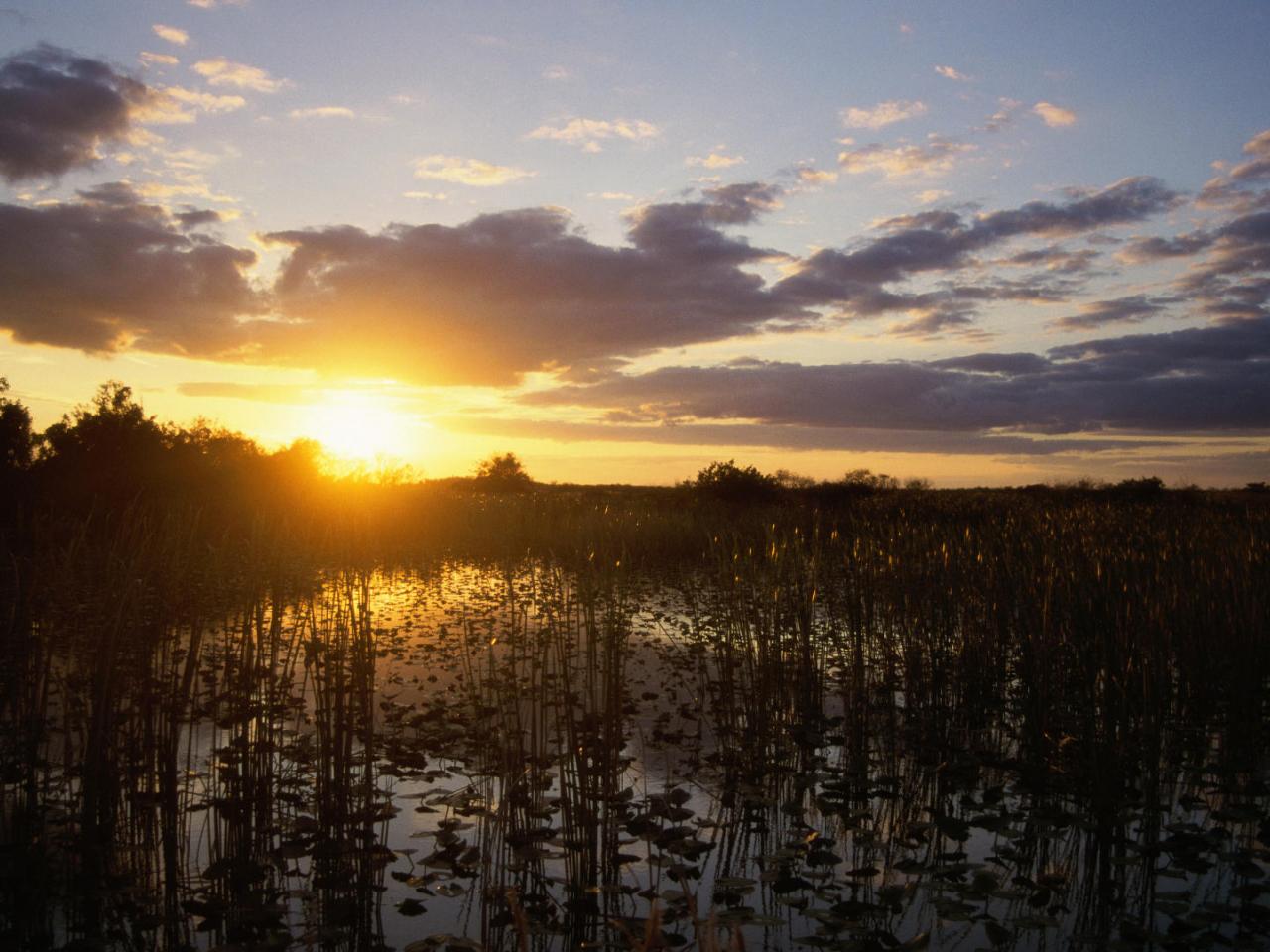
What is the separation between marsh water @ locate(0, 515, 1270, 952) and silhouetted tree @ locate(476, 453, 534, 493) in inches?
1595

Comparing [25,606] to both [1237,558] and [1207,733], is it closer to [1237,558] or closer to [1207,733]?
[1207,733]

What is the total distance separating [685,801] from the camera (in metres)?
5.00

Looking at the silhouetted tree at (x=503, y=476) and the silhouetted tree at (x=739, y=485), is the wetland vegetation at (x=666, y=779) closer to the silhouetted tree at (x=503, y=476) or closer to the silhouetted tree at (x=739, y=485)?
the silhouetted tree at (x=739, y=485)

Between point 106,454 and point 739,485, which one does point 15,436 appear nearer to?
point 106,454

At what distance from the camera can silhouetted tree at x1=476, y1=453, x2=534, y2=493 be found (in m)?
48.4

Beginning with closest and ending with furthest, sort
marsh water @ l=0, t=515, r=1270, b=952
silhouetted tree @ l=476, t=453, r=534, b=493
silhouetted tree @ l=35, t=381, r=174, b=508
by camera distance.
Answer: marsh water @ l=0, t=515, r=1270, b=952
silhouetted tree @ l=35, t=381, r=174, b=508
silhouetted tree @ l=476, t=453, r=534, b=493

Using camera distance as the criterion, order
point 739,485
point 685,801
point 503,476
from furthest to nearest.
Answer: point 503,476 < point 739,485 < point 685,801

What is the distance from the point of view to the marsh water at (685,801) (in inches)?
150

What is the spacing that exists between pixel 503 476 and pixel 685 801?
150ft

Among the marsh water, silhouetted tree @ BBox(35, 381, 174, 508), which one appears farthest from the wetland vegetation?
silhouetted tree @ BBox(35, 381, 174, 508)

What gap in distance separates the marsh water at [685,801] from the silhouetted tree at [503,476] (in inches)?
1595

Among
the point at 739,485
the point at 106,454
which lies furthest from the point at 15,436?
the point at 739,485

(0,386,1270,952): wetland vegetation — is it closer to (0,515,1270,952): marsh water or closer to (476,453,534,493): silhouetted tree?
(0,515,1270,952): marsh water

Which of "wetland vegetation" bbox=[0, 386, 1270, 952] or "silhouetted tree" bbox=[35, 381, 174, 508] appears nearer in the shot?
"wetland vegetation" bbox=[0, 386, 1270, 952]
